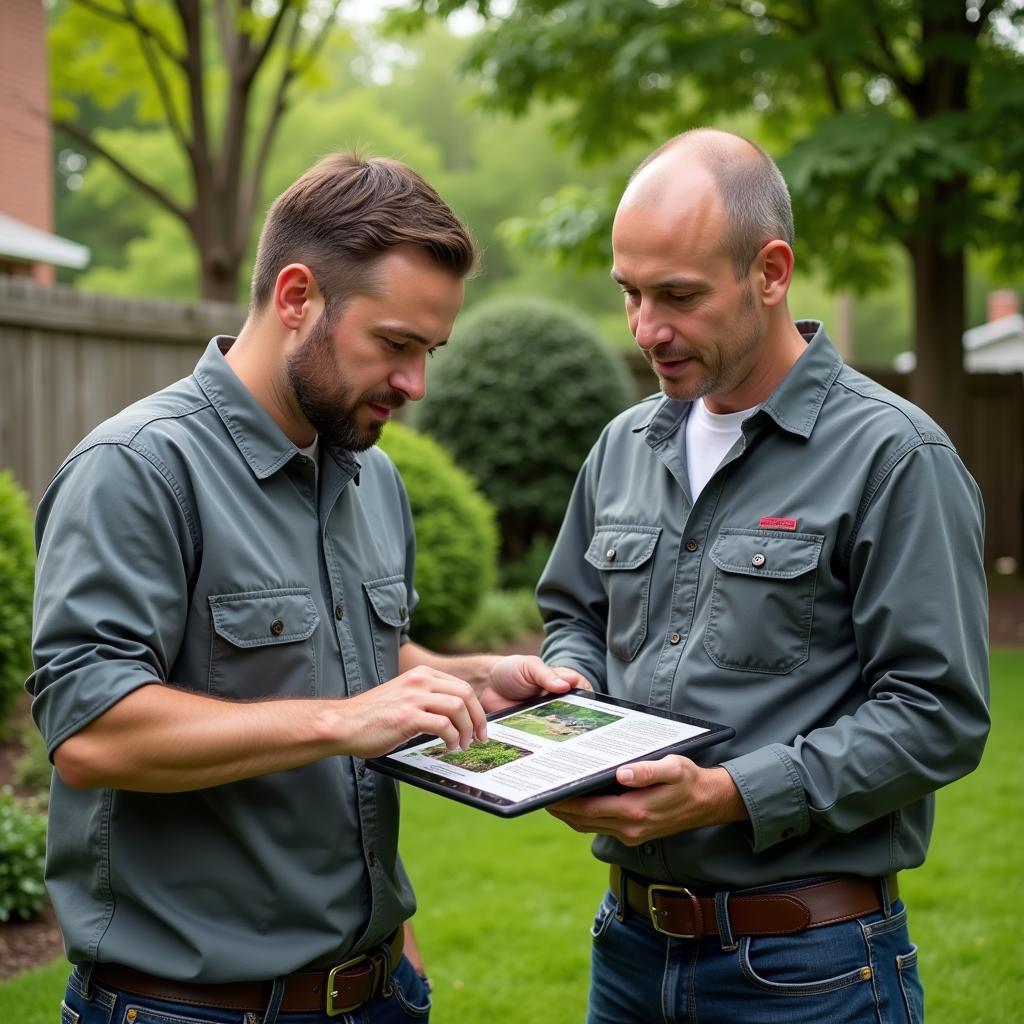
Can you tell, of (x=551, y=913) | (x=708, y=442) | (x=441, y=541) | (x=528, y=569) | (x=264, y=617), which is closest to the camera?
(x=264, y=617)

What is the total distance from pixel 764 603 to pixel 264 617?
0.95 meters

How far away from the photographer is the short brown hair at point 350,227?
224 centimetres

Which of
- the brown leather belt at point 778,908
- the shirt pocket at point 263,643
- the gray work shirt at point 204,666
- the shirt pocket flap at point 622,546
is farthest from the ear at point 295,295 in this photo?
the brown leather belt at point 778,908

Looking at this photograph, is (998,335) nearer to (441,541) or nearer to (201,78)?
(201,78)

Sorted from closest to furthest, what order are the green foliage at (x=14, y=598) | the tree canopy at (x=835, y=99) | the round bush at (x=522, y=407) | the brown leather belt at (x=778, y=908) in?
the brown leather belt at (x=778, y=908) < the green foliage at (x=14, y=598) < the tree canopy at (x=835, y=99) < the round bush at (x=522, y=407)

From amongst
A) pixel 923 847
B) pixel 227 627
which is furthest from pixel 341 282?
pixel 923 847

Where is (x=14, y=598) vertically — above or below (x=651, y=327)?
below

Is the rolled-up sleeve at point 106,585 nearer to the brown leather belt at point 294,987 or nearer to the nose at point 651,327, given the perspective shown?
the brown leather belt at point 294,987

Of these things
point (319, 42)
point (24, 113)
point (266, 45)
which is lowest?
point (24, 113)

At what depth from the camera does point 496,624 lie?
9.70 m

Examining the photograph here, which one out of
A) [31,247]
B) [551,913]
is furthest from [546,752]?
[31,247]

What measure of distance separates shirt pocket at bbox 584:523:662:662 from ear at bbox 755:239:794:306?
0.54 metres

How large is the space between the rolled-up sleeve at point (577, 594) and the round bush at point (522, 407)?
854 centimetres

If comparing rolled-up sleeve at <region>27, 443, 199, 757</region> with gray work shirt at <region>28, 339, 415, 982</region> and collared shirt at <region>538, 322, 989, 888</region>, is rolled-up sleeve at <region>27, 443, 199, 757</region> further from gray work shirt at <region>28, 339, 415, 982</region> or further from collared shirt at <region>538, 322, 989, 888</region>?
collared shirt at <region>538, 322, 989, 888</region>
